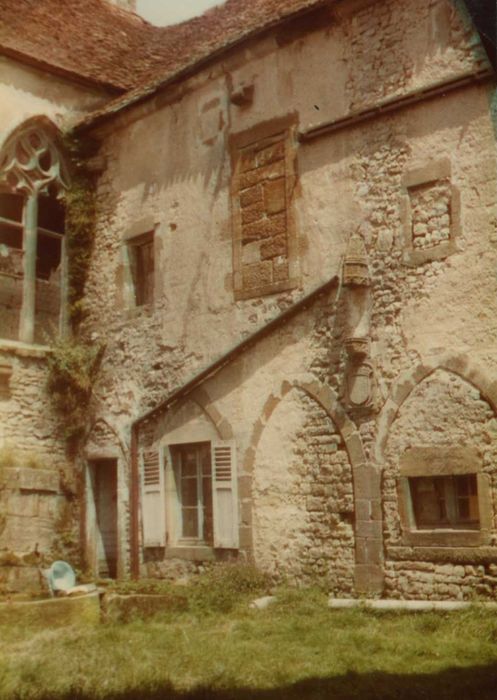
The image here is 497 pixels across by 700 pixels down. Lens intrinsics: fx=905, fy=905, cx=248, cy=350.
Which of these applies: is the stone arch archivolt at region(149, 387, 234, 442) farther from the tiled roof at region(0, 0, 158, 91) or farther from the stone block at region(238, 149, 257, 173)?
the tiled roof at region(0, 0, 158, 91)

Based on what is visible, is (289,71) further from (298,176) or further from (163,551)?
(163,551)

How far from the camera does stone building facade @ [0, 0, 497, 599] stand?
9.12 m

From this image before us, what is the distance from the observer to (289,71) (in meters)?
11.0

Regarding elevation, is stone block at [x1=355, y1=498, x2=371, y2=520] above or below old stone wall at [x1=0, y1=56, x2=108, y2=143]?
below

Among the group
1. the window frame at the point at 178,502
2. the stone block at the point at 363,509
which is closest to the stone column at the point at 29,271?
the window frame at the point at 178,502

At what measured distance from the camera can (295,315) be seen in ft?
34.1

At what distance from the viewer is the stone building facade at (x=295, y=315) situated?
359 inches

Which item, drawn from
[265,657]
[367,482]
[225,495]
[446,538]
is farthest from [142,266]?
[265,657]

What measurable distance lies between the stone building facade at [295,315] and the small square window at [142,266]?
0.03 m

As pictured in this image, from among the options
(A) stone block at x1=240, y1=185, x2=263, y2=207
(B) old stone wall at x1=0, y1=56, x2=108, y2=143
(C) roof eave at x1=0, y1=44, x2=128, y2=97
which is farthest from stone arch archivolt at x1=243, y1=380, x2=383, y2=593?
(C) roof eave at x1=0, y1=44, x2=128, y2=97

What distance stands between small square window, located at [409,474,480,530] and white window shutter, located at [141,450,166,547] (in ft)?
12.0

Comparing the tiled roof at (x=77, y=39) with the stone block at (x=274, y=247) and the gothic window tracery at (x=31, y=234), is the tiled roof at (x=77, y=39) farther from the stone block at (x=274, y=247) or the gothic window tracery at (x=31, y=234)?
the stone block at (x=274, y=247)

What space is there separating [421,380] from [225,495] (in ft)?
9.65

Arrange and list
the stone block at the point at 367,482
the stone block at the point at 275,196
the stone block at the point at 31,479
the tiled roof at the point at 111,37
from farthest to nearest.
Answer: the tiled roof at the point at 111,37
the stone block at the point at 31,479
the stone block at the point at 275,196
the stone block at the point at 367,482
